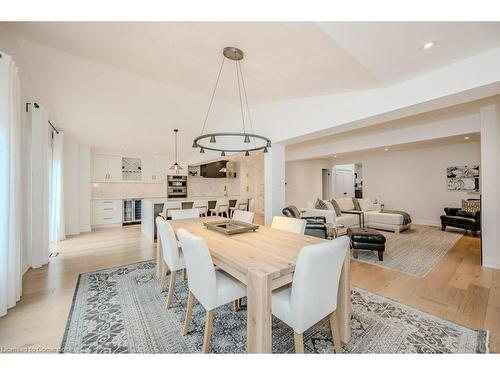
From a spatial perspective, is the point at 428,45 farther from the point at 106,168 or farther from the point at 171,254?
the point at 106,168

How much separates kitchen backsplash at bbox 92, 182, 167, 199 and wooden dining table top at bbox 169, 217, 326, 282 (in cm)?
560

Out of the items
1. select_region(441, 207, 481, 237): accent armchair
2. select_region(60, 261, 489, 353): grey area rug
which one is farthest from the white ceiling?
select_region(441, 207, 481, 237): accent armchair

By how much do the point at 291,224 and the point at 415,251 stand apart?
2915 millimetres

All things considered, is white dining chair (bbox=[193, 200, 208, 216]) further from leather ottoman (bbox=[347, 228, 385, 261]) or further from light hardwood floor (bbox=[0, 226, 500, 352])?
leather ottoman (bbox=[347, 228, 385, 261])

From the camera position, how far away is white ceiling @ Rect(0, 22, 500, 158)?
5.79 ft

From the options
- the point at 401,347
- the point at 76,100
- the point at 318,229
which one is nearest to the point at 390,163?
the point at 318,229

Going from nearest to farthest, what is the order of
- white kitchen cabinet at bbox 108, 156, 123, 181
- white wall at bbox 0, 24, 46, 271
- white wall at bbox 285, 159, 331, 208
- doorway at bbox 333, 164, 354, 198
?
white wall at bbox 0, 24, 46, 271, white kitchen cabinet at bbox 108, 156, 123, 181, white wall at bbox 285, 159, 331, 208, doorway at bbox 333, 164, 354, 198

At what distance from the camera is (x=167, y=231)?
6.80ft

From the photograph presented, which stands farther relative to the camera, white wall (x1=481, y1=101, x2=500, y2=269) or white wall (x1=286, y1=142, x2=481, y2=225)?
white wall (x1=286, y1=142, x2=481, y2=225)

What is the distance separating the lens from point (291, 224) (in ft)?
8.31

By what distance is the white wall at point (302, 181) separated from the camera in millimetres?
8625

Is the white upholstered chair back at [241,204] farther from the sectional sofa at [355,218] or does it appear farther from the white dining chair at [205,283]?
the white dining chair at [205,283]

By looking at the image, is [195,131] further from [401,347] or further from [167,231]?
[401,347]
